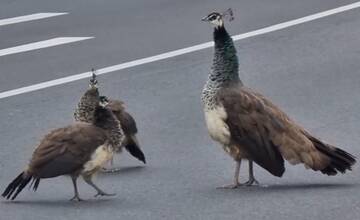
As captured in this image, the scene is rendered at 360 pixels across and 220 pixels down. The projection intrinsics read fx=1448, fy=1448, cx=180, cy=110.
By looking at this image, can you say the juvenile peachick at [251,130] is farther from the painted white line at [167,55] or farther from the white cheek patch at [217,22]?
the painted white line at [167,55]

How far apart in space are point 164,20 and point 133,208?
27.9 ft

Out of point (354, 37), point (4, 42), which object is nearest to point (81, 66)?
point (4, 42)

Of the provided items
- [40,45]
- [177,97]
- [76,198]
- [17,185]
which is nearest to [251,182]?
[76,198]

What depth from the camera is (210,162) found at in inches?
455

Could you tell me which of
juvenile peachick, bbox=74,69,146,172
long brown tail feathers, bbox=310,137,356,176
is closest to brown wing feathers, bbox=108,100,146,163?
juvenile peachick, bbox=74,69,146,172

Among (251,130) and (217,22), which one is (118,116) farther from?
(251,130)

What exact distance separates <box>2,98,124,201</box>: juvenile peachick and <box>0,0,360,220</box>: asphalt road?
18 centimetres

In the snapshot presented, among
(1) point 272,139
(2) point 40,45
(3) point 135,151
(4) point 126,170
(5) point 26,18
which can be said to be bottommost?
(4) point 126,170

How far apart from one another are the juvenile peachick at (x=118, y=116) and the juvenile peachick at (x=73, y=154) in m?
0.74

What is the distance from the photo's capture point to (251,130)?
10.5 metres

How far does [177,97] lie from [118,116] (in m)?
2.68

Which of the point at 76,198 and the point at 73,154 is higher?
the point at 73,154

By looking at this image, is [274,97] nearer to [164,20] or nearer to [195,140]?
[195,140]

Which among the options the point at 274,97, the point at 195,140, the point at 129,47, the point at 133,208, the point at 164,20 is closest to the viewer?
the point at 133,208
